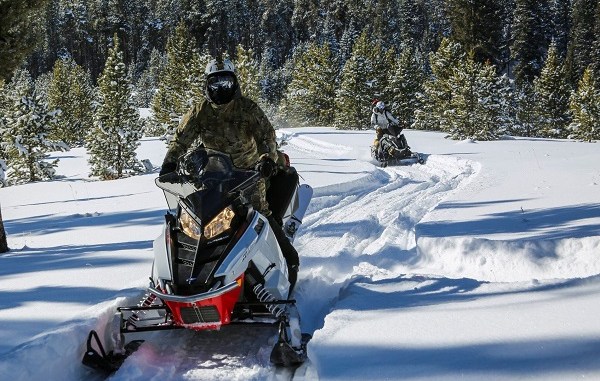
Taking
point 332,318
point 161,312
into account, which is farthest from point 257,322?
point 161,312

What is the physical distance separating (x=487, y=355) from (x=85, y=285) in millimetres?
3687

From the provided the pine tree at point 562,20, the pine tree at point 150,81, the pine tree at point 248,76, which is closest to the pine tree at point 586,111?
the pine tree at point 248,76

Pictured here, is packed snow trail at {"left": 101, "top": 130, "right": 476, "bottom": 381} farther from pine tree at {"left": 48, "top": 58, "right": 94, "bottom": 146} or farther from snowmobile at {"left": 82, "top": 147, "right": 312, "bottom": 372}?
pine tree at {"left": 48, "top": 58, "right": 94, "bottom": 146}

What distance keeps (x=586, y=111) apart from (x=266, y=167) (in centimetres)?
3797

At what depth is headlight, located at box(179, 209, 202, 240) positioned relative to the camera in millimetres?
3703

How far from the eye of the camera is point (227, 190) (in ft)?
12.7

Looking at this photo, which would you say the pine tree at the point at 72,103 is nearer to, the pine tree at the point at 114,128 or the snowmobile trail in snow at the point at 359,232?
the pine tree at the point at 114,128

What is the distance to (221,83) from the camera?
4781 millimetres

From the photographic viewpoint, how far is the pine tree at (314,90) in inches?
1964

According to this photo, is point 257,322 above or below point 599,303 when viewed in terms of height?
below

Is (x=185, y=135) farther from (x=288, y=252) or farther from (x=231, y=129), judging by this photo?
(x=288, y=252)

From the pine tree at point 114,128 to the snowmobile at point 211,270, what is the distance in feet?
88.8

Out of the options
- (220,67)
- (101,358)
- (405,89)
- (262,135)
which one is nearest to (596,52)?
(405,89)

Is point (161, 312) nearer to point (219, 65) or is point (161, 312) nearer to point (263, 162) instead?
point (263, 162)
